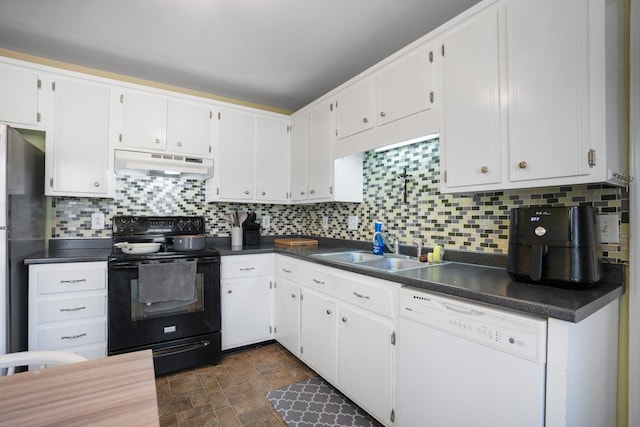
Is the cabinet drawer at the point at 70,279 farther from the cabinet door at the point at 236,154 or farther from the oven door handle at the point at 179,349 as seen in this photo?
the cabinet door at the point at 236,154

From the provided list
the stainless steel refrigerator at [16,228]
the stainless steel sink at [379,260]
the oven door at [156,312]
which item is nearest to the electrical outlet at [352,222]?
the stainless steel sink at [379,260]

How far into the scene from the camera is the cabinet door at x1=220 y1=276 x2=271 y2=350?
2.69 meters

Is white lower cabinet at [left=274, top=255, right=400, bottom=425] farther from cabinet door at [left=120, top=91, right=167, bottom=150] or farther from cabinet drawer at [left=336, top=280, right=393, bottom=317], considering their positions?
cabinet door at [left=120, top=91, right=167, bottom=150]

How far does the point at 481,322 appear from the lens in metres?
1.23

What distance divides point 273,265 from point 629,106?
2.53m

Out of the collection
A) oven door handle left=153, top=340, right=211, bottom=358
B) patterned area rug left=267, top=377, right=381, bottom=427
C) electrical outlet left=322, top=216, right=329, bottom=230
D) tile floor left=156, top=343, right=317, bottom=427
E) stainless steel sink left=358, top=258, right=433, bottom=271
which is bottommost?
tile floor left=156, top=343, right=317, bottom=427

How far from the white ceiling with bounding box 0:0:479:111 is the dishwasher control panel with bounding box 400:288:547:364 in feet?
5.58

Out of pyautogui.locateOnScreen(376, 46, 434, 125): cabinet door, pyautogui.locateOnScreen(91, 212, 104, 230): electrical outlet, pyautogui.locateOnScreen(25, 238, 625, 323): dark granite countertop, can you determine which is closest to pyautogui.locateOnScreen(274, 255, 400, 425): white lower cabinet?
pyautogui.locateOnScreen(25, 238, 625, 323): dark granite countertop

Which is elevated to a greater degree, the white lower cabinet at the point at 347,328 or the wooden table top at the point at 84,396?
the wooden table top at the point at 84,396

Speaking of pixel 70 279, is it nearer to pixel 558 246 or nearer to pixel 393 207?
pixel 393 207

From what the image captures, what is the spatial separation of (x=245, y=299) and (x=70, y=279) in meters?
1.25

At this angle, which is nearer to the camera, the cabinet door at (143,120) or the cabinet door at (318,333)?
the cabinet door at (318,333)

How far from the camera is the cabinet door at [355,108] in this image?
2268 millimetres

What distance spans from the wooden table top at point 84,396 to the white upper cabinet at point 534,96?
62.9 inches
